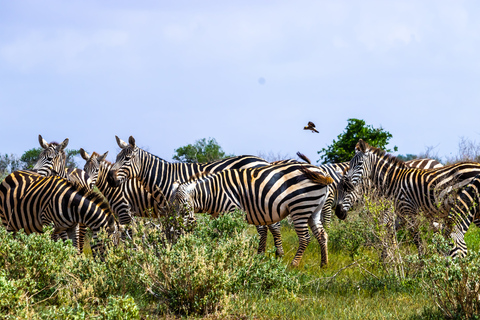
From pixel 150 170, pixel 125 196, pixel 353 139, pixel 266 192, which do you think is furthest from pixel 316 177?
pixel 353 139

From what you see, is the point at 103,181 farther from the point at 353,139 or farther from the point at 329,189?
the point at 353,139

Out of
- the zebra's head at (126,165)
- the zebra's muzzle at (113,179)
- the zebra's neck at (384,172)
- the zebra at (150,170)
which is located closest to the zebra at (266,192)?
the zebra's neck at (384,172)

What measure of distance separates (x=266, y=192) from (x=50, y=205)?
3.70 meters

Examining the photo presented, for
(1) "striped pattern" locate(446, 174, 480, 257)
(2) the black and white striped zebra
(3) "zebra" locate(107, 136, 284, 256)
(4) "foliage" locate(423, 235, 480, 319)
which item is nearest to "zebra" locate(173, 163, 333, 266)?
(3) "zebra" locate(107, 136, 284, 256)

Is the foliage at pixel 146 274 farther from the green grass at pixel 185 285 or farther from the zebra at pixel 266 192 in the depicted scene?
the zebra at pixel 266 192

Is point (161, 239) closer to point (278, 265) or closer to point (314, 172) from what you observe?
point (278, 265)

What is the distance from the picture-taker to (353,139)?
23438 mm

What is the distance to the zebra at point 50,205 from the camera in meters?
8.88

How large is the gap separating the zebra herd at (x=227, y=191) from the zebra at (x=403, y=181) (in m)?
0.02

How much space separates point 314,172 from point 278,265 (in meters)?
3.15

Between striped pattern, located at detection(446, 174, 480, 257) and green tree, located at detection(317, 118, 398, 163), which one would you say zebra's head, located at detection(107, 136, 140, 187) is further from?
green tree, located at detection(317, 118, 398, 163)

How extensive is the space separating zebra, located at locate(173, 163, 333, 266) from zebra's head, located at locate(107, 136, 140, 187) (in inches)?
66.0

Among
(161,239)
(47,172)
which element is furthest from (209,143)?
(161,239)

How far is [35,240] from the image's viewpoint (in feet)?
21.7
